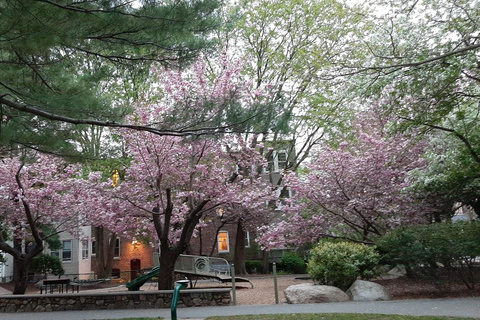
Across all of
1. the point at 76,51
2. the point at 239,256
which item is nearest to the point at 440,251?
the point at 76,51

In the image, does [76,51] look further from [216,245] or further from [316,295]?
[216,245]

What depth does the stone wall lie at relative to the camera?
1047cm

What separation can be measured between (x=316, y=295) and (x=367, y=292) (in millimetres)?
1239

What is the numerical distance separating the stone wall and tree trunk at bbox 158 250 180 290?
142 centimetres

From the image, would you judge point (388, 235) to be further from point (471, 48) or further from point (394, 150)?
point (471, 48)

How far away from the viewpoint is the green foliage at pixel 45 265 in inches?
914

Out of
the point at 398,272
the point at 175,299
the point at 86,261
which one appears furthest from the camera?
the point at 86,261

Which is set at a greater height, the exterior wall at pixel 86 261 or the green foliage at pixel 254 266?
the exterior wall at pixel 86 261

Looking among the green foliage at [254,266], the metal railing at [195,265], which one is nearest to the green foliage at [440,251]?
the metal railing at [195,265]

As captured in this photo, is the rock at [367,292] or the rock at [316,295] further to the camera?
the rock at [316,295]

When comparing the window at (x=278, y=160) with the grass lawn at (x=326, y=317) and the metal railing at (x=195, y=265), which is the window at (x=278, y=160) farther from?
the grass lawn at (x=326, y=317)

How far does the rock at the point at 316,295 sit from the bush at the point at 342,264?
75 cm

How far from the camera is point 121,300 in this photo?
34.8 ft

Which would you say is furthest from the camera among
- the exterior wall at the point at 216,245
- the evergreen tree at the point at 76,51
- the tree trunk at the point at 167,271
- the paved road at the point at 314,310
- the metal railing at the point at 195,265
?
the exterior wall at the point at 216,245
